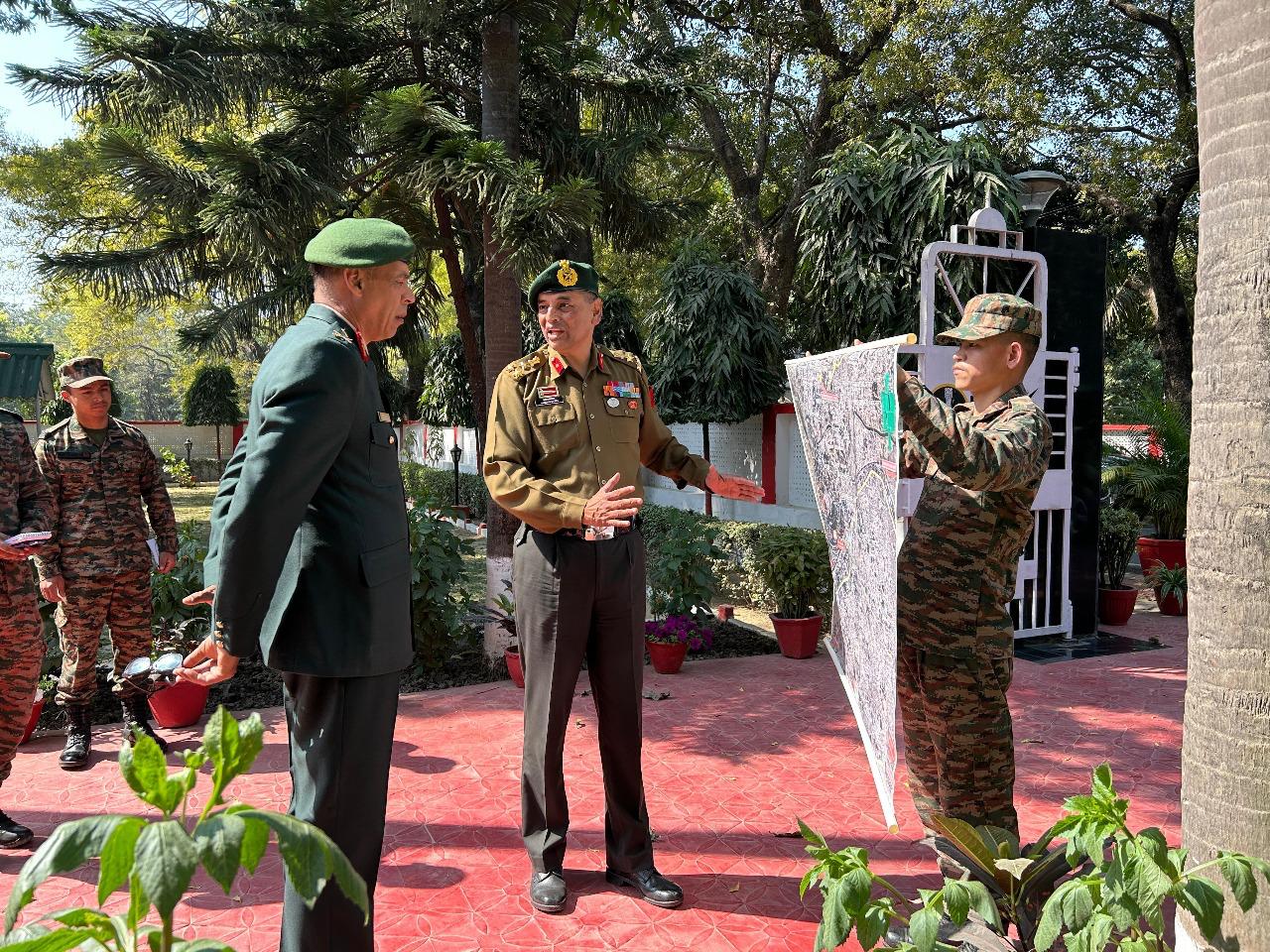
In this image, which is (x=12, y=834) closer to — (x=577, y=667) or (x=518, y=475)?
(x=577, y=667)

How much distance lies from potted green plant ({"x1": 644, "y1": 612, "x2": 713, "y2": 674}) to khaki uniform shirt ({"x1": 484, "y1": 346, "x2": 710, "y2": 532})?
2934mm

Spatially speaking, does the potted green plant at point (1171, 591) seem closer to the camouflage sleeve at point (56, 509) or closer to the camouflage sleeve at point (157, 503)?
the camouflage sleeve at point (157, 503)

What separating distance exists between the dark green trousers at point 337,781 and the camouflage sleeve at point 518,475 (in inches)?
31.2

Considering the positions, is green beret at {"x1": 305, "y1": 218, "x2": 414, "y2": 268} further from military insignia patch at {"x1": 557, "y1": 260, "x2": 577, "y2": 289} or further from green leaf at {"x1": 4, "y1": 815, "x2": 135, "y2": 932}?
green leaf at {"x1": 4, "y1": 815, "x2": 135, "y2": 932}

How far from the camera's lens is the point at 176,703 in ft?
15.9

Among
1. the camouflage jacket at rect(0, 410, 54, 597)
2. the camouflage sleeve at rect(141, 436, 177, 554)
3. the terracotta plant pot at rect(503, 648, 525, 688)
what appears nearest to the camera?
the camouflage jacket at rect(0, 410, 54, 597)

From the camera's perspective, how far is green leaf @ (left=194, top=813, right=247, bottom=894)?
90 centimetres

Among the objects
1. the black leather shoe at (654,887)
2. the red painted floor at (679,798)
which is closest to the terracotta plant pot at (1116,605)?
the red painted floor at (679,798)

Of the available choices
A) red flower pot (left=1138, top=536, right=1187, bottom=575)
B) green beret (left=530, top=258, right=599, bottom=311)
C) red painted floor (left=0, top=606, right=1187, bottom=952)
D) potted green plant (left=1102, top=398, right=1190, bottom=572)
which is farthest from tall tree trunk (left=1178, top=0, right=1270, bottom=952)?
red flower pot (left=1138, top=536, right=1187, bottom=575)

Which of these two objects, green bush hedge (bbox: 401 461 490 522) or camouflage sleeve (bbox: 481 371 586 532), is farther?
green bush hedge (bbox: 401 461 490 522)

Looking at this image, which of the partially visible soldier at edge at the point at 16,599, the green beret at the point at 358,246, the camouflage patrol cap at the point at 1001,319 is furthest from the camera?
the partially visible soldier at edge at the point at 16,599

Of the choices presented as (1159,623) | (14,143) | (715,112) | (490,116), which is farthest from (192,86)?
(14,143)

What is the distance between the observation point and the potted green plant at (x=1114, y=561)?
24.2 feet

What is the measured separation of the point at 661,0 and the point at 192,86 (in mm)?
4750
